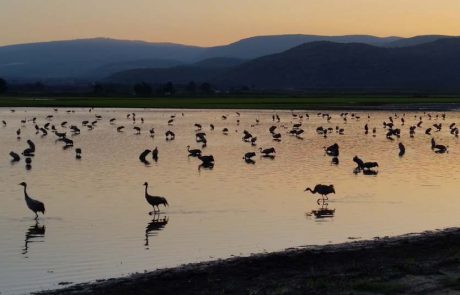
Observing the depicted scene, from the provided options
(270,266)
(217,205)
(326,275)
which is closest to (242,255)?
(270,266)

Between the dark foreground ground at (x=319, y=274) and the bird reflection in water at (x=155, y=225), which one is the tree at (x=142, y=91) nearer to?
the bird reflection in water at (x=155, y=225)

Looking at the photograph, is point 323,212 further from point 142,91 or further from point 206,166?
point 142,91

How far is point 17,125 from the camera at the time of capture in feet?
221

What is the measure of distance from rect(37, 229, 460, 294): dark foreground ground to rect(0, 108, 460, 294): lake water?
1.25 meters

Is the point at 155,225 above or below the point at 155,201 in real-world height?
below

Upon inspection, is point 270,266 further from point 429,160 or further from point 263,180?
point 429,160

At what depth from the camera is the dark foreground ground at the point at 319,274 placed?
13070mm

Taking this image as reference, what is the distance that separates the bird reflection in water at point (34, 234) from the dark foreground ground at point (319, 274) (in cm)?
456

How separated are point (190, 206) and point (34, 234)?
5.72m

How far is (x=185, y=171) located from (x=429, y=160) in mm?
13049

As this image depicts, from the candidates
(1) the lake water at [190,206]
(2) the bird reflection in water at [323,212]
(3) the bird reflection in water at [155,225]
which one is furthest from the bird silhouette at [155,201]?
(2) the bird reflection in water at [323,212]

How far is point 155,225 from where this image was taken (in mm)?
21312

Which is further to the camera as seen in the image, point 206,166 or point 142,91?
point 142,91

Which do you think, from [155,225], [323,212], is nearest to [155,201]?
[155,225]
